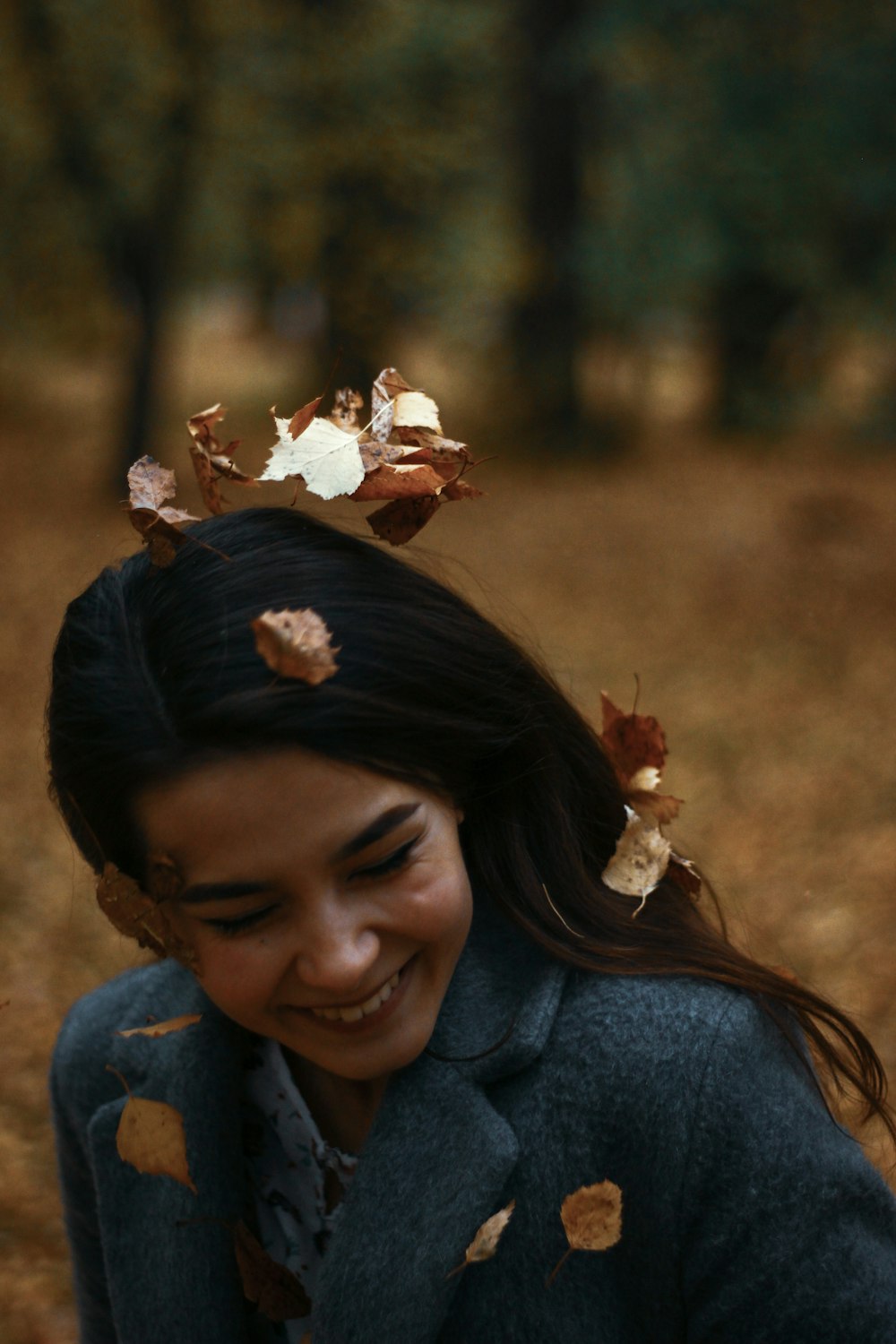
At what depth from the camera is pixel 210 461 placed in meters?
1.70

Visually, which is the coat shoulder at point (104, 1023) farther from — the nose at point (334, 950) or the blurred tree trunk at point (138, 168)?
the blurred tree trunk at point (138, 168)

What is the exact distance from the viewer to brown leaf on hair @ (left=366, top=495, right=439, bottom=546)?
1.67 meters

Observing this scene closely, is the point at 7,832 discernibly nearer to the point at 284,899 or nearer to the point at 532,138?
the point at 284,899

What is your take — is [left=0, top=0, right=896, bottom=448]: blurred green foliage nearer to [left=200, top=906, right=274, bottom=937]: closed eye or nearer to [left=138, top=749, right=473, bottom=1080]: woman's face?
[left=138, top=749, right=473, bottom=1080]: woman's face

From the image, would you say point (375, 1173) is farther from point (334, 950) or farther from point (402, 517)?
point (402, 517)

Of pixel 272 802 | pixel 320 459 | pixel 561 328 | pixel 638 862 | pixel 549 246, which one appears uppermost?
pixel 320 459

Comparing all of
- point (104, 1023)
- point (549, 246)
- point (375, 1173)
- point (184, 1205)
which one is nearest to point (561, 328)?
point (549, 246)

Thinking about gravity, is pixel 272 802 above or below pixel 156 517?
below

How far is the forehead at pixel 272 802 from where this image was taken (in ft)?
4.79

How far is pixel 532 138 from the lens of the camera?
43.0ft

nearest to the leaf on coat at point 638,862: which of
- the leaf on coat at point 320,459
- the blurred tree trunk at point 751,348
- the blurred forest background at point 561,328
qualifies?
the leaf on coat at point 320,459

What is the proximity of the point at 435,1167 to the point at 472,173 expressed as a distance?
1230 centimetres

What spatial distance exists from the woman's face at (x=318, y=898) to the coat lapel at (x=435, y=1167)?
8 centimetres

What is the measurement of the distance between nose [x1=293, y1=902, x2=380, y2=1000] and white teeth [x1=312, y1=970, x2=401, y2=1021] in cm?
5
